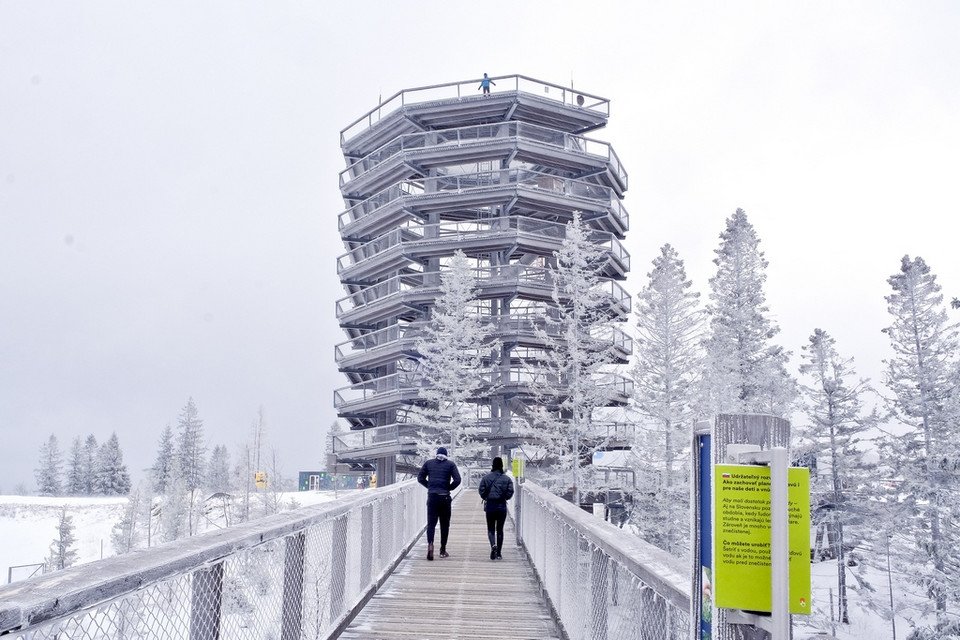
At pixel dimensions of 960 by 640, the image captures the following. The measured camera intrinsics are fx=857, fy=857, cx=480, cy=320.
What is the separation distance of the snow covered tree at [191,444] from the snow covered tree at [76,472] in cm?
2658

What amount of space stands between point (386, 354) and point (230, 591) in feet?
164

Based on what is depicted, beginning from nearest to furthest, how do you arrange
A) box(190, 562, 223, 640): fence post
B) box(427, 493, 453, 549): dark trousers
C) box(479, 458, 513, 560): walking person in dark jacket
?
box(190, 562, 223, 640): fence post < box(427, 493, 453, 549): dark trousers < box(479, 458, 513, 560): walking person in dark jacket

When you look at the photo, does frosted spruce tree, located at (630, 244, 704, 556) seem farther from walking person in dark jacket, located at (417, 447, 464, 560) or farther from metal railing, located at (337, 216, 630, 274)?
walking person in dark jacket, located at (417, 447, 464, 560)

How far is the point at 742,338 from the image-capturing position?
4881cm

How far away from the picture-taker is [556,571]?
9.91 meters

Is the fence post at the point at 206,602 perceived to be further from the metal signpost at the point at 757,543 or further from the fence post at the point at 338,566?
the fence post at the point at 338,566

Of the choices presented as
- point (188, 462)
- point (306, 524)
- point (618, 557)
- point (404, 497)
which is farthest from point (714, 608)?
point (188, 462)

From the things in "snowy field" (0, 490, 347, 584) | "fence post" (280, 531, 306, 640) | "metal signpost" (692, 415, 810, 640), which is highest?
"metal signpost" (692, 415, 810, 640)

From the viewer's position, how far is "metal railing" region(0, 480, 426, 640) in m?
3.09

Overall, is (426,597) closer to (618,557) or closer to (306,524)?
(306,524)

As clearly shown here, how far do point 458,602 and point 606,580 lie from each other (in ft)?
19.7

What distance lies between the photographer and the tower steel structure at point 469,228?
5319cm

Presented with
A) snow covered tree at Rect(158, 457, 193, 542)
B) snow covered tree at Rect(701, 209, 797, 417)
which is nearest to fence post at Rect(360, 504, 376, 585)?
snow covered tree at Rect(701, 209, 797, 417)

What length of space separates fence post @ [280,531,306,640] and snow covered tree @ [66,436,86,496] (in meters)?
144
